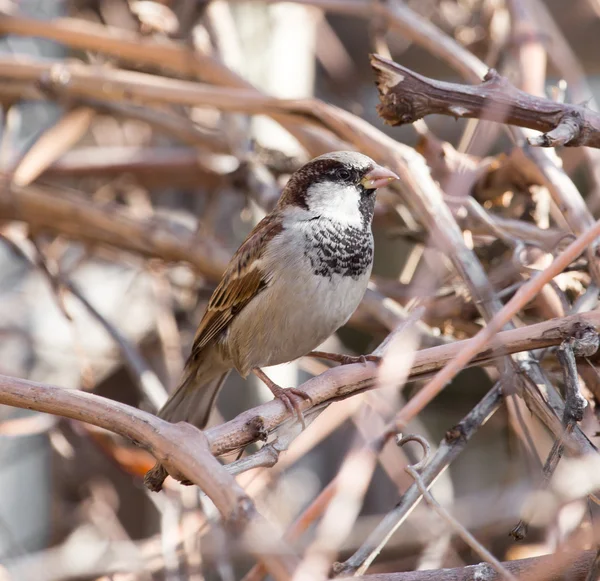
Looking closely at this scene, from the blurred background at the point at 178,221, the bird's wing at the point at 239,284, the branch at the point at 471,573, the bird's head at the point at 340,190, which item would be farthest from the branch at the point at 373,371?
the bird's head at the point at 340,190

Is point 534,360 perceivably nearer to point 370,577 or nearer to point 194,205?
point 370,577

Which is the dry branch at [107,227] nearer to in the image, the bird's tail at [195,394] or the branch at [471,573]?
the bird's tail at [195,394]

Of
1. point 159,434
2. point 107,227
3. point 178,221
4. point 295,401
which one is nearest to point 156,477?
point 159,434

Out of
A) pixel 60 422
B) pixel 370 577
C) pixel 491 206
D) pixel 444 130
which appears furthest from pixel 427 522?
pixel 444 130

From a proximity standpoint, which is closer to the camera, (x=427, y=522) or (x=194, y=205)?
(x=427, y=522)

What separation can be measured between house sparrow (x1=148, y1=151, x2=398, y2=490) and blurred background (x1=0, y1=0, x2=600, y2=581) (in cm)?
20

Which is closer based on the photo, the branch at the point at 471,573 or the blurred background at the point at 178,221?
the branch at the point at 471,573

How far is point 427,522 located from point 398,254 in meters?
2.32

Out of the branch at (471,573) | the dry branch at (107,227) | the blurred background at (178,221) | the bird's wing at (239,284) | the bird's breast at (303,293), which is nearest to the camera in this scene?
the branch at (471,573)

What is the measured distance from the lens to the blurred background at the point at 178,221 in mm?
2631

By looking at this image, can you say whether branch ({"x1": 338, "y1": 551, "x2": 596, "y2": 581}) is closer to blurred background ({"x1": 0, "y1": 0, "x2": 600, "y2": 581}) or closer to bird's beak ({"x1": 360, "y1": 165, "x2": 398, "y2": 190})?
blurred background ({"x1": 0, "y1": 0, "x2": 600, "y2": 581})

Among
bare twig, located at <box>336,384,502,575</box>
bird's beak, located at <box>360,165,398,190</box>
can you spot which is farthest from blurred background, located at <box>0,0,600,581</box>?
bare twig, located at <box>336,384,502,575</box>

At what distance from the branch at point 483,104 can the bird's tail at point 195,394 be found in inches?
47.0

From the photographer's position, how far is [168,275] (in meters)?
3.50
